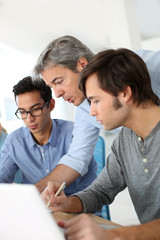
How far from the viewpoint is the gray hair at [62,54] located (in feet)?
5.62

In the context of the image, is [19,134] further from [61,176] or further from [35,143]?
A: [61,176]

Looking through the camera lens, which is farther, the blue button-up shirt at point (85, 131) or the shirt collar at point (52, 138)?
the shirt collar at point (52, 138)

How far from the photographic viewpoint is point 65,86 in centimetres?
172

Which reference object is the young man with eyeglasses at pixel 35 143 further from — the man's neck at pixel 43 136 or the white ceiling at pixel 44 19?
the white ceiling at pixel 44 19

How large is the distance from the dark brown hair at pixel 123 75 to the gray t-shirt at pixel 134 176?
0.51 feet

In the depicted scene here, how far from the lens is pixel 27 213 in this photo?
1.90 ft

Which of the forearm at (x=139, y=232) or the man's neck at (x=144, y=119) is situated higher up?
the man's neck at (x=144, y=119)

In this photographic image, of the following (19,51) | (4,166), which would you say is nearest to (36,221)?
(4,166)

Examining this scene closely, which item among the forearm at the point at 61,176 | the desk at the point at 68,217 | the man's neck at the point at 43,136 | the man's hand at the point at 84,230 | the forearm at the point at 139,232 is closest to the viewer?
the man's hand at the point at 84,230

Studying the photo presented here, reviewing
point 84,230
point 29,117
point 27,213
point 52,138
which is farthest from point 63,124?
point 27,213

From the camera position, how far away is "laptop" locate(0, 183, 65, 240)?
22.0 inches

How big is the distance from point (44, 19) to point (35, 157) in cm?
466

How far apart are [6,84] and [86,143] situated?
18.6ft

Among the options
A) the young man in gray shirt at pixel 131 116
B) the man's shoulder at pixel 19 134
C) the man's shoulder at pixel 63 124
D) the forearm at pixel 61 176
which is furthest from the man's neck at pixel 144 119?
the man's shoulder at pixel 19 134
